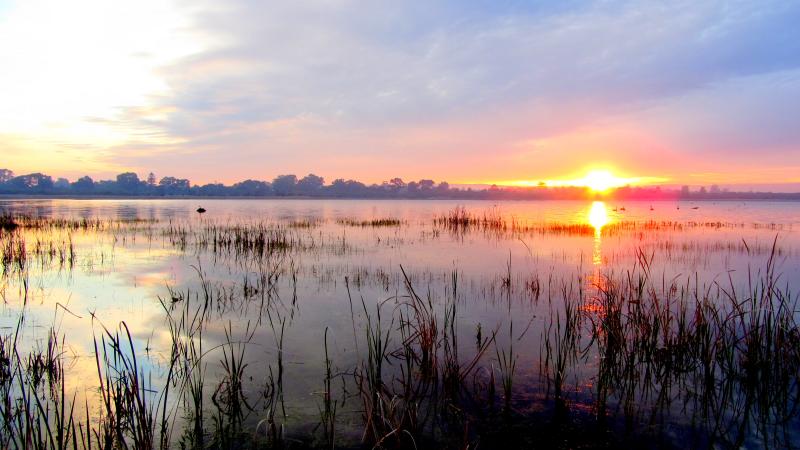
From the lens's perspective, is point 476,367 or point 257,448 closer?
point 257,448

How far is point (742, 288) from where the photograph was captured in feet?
36.6

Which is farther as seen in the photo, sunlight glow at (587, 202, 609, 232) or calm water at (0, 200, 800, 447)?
sunlight glow at (587, 202, 609, 232)

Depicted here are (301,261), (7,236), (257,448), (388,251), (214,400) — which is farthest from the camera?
(7,236)

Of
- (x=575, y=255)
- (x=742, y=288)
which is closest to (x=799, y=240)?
(x=575, y=255)

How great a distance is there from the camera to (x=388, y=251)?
19.1 m

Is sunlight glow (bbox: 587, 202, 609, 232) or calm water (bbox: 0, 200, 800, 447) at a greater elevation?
sunlight glow (bbox: 587, 202, 609, 232)

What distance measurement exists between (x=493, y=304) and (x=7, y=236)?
2395 cm

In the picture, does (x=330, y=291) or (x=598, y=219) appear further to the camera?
(x=598, y=219)

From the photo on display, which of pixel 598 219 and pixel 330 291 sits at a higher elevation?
pixel 598 219

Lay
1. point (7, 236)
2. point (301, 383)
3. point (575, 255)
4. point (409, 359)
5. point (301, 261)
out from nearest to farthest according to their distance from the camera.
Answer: point (301, 383) → point (409, 359) → point (301, 261) → point (575, 255) → point (7, 236)

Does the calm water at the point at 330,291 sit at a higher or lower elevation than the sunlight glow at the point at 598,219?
lower

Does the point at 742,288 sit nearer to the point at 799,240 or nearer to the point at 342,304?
the point at 342,304

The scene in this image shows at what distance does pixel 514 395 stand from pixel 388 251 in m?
13.7

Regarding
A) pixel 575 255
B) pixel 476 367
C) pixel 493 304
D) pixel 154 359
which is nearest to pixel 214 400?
pixel 154 359
